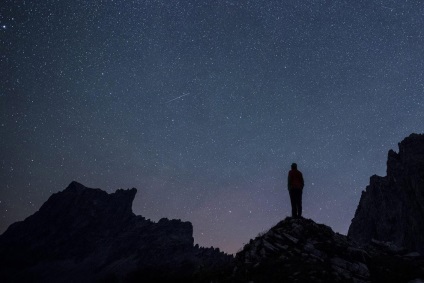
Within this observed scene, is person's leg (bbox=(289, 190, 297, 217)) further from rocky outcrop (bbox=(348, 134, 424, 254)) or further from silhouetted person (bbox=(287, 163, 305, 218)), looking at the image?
rocky outcrop (bbox=(348, 134, 424, 254))

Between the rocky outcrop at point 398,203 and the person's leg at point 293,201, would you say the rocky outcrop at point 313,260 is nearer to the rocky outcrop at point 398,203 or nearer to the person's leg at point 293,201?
the person's leg at point 293,201

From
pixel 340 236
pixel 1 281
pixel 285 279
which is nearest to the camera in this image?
pixel 285 279

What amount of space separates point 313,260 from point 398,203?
92.6m

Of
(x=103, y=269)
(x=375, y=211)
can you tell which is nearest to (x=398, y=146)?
(x=375, y=211)

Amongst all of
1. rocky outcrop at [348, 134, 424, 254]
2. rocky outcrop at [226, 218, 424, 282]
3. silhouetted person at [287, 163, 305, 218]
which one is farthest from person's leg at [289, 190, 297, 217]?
rocky outcrop at [348, 134, 424, 254]

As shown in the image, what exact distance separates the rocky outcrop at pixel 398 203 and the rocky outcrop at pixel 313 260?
8073 cm

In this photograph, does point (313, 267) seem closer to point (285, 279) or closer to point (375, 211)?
point (285, 279)

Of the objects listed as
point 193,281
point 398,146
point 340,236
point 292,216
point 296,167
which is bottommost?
point 193,281

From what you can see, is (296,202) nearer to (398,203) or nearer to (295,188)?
(295,188)

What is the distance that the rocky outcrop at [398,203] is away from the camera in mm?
82375

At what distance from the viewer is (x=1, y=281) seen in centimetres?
18362

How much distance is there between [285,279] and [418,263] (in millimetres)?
7665

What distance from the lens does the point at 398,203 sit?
290ft

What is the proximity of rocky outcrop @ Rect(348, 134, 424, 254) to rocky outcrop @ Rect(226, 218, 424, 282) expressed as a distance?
80.7m
